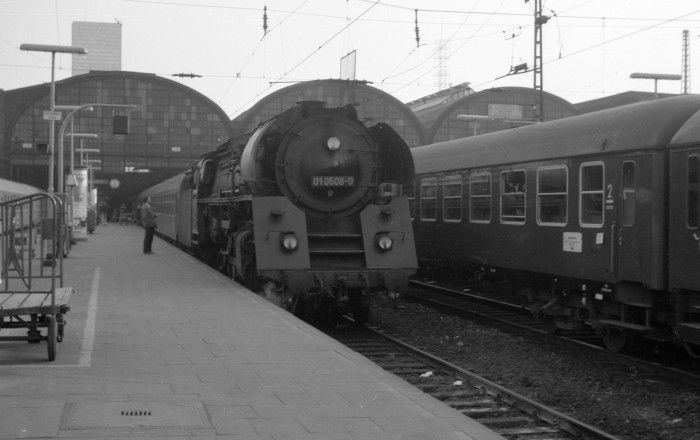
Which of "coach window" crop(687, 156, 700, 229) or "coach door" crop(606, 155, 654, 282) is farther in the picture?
"coach door" crop(606, 155, 654, 282)

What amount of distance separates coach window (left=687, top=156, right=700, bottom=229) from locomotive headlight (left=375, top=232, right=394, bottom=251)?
189 inches

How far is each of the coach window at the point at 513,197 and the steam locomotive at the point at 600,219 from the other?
0.06ft

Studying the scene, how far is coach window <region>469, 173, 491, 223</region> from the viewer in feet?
49.9

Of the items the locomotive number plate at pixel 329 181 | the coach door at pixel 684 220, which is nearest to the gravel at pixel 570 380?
the coach door at pixel 684 220

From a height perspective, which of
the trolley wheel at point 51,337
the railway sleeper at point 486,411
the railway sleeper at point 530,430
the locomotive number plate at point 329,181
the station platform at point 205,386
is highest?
the locomotive number plate at point 329,181

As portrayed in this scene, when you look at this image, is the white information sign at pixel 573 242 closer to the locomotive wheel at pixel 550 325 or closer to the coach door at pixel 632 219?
the coach door at pixel 632 219

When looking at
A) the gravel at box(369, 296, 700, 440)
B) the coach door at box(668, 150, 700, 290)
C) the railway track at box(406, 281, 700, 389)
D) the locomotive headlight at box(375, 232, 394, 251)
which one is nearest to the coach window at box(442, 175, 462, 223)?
the railway track at box(406, 281, 700, 389)

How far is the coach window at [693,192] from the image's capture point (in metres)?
9.47

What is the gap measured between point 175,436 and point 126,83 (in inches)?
2885

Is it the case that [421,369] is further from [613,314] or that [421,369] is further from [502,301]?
[502,301]

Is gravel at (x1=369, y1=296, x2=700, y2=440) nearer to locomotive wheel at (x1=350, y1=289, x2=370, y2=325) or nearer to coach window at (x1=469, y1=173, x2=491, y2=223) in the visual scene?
locomotive wheel at (x1=350, y1=289, x2=370, y2=325)

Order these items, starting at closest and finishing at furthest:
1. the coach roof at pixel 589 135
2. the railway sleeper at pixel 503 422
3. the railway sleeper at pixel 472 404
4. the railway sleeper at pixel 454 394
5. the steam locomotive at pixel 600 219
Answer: the railway sleeper at pixel 503 422, the railway sleeper at pixel 472 404, the railway sleeper at pixel 454 394, the steam locomotive at pixel 600 219, the coach roof at pixel 589 135

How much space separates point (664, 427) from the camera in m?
7.50

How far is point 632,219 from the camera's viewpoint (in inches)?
412
